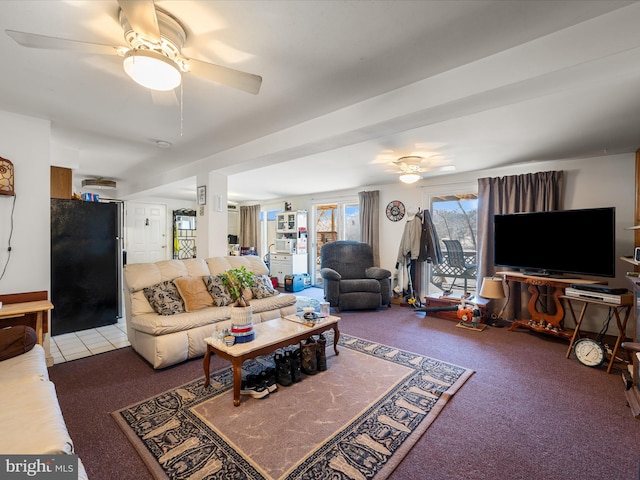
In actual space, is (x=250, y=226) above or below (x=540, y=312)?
above

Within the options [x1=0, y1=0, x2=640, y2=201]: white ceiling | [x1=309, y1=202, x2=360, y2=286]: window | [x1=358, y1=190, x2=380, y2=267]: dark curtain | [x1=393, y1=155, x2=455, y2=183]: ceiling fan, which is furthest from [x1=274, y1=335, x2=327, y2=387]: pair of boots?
[x1=309, y1=202, x2=360, y2=286]: window

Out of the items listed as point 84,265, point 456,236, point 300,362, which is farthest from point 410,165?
point 84,265

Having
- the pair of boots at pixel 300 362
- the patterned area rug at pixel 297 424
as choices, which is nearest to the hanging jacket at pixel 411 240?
the patterned area rug at pixel 297 424

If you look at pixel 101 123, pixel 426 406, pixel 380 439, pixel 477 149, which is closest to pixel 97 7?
pixel 101 123

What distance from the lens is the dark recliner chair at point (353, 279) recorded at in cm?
455

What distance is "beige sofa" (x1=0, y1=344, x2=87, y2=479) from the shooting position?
3.51 feet

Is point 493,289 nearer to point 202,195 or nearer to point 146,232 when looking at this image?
→ point 202,195

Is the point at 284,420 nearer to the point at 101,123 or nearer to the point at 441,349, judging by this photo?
the point at 441,349

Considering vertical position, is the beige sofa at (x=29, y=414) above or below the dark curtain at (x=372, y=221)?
below

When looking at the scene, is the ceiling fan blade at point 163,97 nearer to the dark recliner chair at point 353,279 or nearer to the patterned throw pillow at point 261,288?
the patterned throw pillow at point 261,288

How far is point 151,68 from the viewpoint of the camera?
142 centimetres

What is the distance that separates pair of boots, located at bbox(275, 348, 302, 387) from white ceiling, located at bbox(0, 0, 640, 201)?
6.26 feet

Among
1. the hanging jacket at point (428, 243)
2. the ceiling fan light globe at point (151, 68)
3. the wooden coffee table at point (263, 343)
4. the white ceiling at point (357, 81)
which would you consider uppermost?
the white ceiling at point (357, 81)

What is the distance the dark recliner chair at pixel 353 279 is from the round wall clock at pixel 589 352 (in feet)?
7.86
